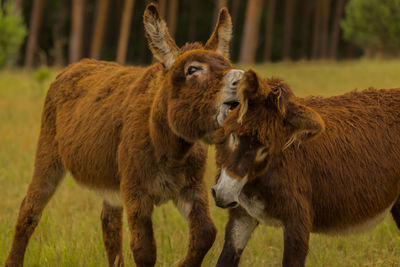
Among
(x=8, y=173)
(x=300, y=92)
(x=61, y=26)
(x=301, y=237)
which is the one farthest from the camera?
(x=61, y=26)

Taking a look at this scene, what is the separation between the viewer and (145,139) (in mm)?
4262

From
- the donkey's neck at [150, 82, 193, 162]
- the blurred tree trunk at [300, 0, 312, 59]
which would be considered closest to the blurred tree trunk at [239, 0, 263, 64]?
the blurred tree trunk at [300, 0, 312, 59]

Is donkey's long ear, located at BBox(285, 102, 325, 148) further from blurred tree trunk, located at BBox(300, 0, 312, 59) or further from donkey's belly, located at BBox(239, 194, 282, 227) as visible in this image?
blurred tree trunk, located at BBox(300, 0, 312, 59)

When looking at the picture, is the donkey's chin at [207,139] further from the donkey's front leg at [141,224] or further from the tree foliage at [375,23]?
the tree foliage at [375,23]

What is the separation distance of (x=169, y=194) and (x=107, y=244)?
5.10 feet

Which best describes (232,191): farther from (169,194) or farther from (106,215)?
(106,215)

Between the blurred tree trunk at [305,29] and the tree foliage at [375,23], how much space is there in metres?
10.9

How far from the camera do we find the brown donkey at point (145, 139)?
3836 millimetres

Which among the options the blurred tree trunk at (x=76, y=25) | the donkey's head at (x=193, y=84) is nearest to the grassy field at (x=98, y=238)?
the donkey's head at (x=193, y=84)

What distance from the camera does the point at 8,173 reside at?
28.3 feet

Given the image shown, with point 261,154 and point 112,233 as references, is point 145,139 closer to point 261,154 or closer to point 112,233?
point 261,154

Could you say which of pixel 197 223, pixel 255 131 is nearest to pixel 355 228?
pixel 197 223

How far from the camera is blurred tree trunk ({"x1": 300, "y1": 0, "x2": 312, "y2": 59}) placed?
4319 centimetres

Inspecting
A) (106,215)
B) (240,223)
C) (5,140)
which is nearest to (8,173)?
(5,140)
